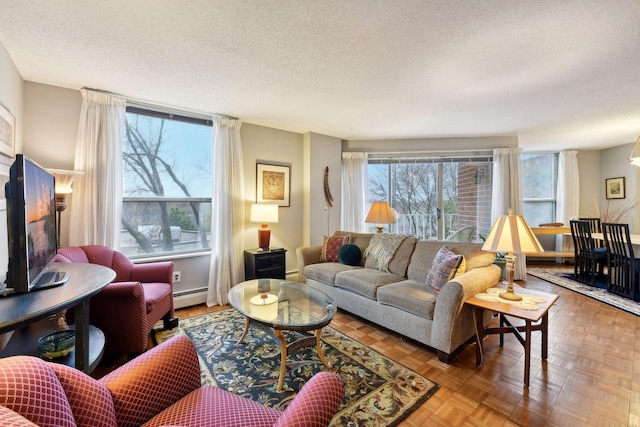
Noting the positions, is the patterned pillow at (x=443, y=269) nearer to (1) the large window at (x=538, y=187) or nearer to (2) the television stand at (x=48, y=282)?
(2) the television stand at (x=48, y=282)

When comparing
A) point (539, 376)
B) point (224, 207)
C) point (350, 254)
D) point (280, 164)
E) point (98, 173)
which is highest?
point (280, 164)

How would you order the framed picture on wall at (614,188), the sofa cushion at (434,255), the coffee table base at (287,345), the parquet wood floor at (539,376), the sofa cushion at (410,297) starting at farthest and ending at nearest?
the framed picture on wall at (614,188) → the sofa cushion at (434,255) → the sofa cushion at (410,297) → the coffee table base at (287,345) → the parquet wood floor at (539,376)

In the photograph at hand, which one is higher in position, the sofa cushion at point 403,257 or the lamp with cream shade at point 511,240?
the lamp with cream shade at point 511,240

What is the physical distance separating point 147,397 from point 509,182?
5.52 metres

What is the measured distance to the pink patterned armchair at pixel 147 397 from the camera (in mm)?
647

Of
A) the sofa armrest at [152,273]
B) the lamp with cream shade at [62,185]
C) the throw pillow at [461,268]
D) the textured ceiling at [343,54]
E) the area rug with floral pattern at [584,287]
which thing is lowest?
the area rug with floral pattern at [584,287]

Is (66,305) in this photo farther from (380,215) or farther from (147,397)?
(380,215)

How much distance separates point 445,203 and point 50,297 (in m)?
5.09

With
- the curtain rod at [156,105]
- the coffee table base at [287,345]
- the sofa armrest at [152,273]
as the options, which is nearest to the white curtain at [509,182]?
the coffee table base at [287,345]

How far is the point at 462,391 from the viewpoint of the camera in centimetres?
182

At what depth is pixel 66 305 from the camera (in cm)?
111

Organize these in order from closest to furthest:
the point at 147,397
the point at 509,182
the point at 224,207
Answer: the point at 147,397
the point at 224,207
the point at 509,182

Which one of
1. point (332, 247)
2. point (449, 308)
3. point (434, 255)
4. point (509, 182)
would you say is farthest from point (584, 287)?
point (332, 247)

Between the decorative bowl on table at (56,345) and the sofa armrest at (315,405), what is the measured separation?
128cm
